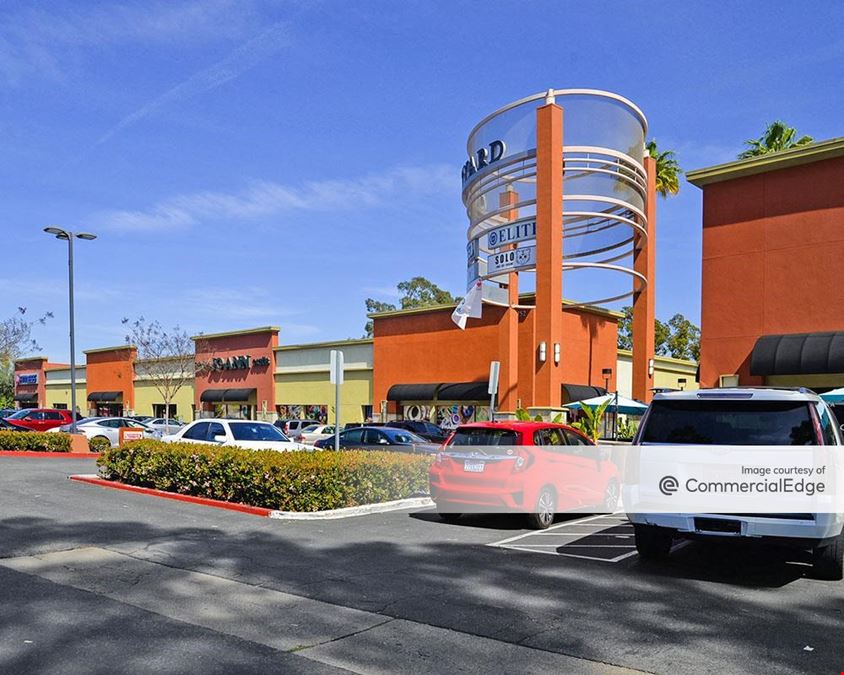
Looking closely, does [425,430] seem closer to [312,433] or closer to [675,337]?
[312,433]

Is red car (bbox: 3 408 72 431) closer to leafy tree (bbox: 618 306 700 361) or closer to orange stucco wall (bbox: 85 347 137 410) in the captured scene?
orange stucco wall (bbox: 85 347 137 410)

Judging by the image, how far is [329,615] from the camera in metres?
6.96

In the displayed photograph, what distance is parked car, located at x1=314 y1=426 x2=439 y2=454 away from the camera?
19938 mm

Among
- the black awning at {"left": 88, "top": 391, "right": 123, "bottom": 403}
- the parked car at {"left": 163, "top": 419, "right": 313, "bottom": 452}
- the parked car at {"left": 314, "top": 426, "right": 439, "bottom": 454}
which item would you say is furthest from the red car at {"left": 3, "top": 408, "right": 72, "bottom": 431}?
the black awning at {"left": 88, "top": 391, "right": 123, "bottom": 403}

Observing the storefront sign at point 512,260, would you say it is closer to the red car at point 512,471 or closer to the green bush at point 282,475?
the green bush at point 282,475

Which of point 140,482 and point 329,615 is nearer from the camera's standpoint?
point 329,615

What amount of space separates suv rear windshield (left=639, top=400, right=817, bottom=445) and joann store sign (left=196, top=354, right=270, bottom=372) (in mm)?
42133

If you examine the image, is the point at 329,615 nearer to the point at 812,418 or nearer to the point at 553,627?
the point at 553,627

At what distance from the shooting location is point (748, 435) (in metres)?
8.20

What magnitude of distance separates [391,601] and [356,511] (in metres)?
5.59

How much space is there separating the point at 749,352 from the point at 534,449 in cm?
1455

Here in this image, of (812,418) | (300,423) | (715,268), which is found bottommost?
(300,423)

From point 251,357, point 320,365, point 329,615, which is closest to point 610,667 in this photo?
point 329,615

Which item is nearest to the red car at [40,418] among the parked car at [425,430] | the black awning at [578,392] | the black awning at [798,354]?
the parked car at [425,430]
